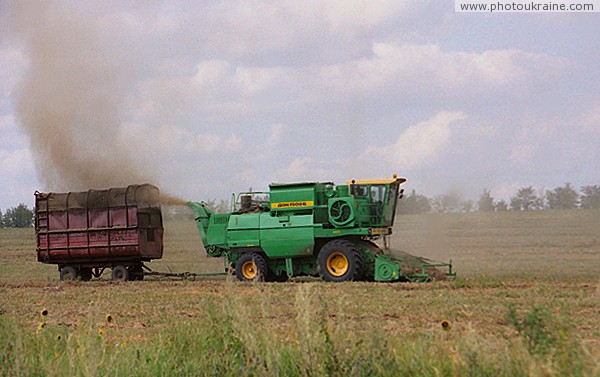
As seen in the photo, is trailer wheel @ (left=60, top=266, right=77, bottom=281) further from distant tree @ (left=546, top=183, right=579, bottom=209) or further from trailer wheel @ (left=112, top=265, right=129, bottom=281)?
distant tree @ (left=546, top=183, right=579, bottom=209)

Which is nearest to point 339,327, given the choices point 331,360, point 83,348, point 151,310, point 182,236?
point 331,360

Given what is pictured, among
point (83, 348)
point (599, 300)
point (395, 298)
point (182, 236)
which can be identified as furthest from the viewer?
point (182, 236)

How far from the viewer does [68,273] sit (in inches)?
944

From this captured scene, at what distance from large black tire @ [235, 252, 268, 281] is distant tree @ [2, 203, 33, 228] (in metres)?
40.3

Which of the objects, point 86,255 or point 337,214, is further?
point 86,255

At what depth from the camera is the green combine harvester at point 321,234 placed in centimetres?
2102

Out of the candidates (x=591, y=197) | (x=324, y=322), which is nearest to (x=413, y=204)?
(x=591, y=197)

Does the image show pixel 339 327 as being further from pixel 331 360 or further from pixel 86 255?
Answer: pixel 86 255

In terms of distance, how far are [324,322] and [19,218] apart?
56.6 meters

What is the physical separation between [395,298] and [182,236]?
34970 millimetres

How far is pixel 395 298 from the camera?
16.5 metres

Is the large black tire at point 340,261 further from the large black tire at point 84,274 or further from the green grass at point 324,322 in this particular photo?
the large black tire at point 84,274

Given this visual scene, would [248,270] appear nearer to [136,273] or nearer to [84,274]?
[136,273]

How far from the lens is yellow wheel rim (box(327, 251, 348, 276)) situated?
69.7ft
